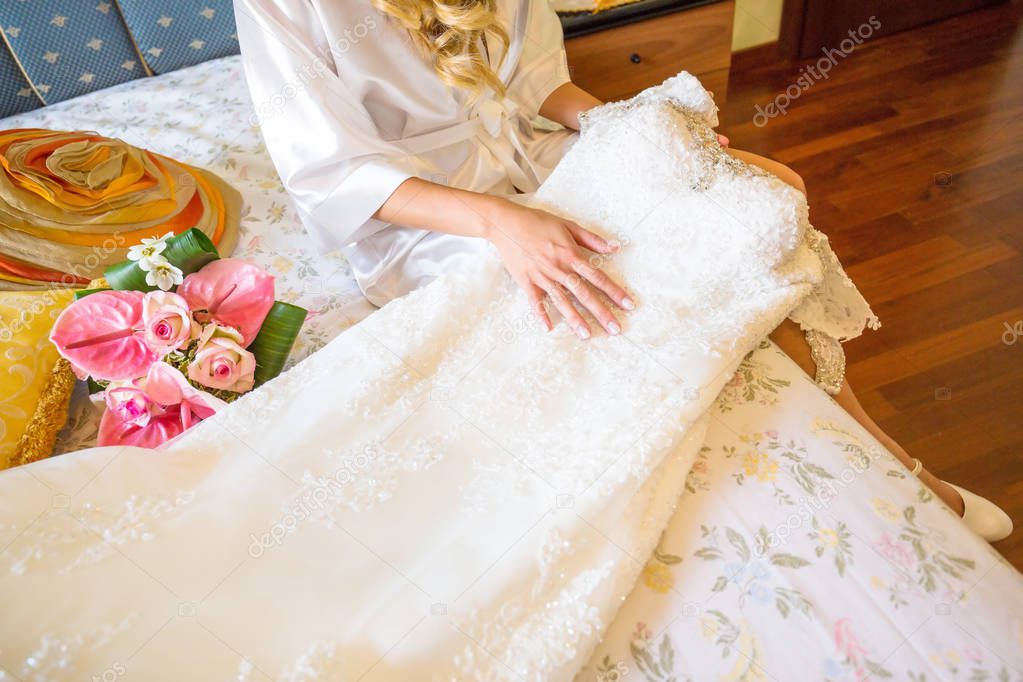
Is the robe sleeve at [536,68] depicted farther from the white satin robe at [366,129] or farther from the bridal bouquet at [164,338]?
the bridal bouquet at [164,338]

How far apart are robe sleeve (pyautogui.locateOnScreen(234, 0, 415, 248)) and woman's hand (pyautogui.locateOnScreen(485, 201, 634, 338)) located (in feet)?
0.81

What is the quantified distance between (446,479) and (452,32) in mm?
783

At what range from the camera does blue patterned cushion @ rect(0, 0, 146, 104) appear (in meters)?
1.96

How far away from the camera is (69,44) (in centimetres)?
201

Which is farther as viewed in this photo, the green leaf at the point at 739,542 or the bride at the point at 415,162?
the bride at the point at 415,162

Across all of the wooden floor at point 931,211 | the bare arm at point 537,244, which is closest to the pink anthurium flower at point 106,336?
the bare arm at point 537,244

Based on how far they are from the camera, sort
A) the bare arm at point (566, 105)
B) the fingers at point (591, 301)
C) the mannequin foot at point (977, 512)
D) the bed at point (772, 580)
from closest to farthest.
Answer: the bed at point (772, 580), the fingers at point (591, 301), the mannequin foot at point (977, 512), the bare arm at point (566, 105)

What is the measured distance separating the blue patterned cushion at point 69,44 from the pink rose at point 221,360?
4.34ft

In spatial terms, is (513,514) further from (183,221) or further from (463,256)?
(183,221)

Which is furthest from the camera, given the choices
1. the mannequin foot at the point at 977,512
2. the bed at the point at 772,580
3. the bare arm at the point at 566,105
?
the bare arm at the point at 566,105

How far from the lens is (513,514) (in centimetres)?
90

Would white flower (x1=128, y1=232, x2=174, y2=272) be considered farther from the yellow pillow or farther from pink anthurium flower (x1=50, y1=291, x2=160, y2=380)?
the yellow pillow

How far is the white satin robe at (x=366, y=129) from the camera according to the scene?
1262 millimetres

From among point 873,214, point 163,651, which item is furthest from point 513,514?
point 873,214
